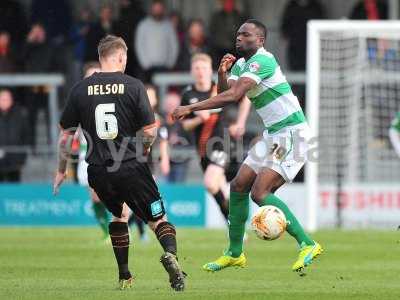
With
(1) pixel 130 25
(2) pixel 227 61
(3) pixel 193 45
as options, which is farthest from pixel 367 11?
(2) pixel 227 61

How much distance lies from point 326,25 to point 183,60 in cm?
405

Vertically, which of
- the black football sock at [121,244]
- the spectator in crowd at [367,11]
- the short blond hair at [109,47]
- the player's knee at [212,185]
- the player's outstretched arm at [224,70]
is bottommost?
the player's knee at [212,185]

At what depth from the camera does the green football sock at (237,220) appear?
11523 millimetres

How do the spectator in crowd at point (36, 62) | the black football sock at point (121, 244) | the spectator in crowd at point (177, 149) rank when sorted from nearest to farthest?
the black football sock at point (121, 244) → the spectator in crowd at point (177, 149) → the spectator in crowd at point (36, 62)

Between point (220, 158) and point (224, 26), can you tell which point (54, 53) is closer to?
point (224, 26)

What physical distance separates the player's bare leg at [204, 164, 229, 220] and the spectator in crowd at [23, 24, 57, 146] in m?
6.63

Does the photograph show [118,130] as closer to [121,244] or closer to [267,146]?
[121,244]

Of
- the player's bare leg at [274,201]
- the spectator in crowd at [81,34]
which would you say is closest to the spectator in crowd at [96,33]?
the spectator in crowd at [81,34]

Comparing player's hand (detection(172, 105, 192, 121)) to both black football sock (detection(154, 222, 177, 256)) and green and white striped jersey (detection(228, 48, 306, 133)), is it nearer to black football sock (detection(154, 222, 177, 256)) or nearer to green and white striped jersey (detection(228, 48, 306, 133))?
black football sock (detection(154, 222, 177, 256))

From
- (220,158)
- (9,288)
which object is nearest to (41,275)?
(9,288)

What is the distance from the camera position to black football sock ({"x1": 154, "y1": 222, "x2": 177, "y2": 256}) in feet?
33.2

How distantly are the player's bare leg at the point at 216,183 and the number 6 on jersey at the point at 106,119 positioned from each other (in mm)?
5649

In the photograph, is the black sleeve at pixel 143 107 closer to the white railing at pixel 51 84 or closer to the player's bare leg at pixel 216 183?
the player's bare leg at pixel 216 183

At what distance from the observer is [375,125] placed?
69.3 ft
